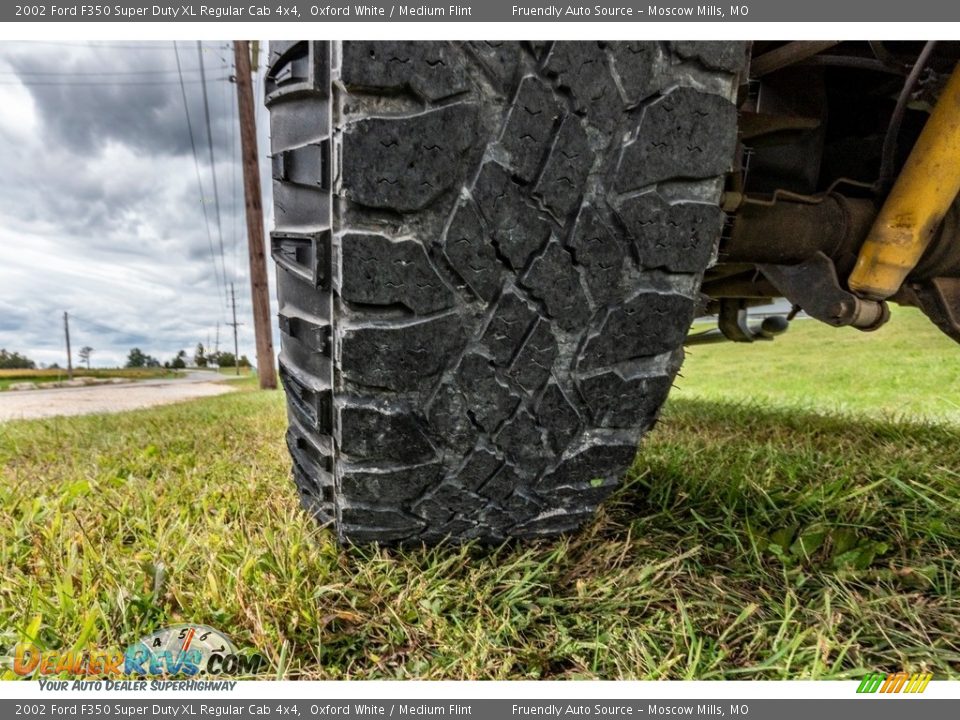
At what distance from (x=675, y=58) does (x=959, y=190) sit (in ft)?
1.92

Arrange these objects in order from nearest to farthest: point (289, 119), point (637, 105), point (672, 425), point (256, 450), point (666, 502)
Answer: point (637, 105), point (289, 119), point (666, 502), point (256, 450), point (672, 425)

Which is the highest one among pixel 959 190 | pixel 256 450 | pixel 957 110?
pixel 957 110

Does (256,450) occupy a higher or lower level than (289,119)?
lower

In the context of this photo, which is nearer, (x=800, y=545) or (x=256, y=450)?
(x=800, y=545)

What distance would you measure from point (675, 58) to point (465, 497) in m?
0.60

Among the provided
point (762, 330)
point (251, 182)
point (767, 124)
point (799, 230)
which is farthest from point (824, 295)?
point (251, 182)

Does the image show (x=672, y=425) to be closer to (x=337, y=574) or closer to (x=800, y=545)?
(x=800, y=545)

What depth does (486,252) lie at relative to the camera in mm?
642

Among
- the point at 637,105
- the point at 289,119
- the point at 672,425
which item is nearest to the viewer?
the point at 637,105

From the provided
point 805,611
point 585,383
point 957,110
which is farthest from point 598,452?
point 957,110

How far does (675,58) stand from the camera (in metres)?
0.63

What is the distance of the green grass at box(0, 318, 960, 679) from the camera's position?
0.69 metres

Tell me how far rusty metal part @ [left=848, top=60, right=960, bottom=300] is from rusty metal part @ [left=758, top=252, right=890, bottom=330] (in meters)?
0.03

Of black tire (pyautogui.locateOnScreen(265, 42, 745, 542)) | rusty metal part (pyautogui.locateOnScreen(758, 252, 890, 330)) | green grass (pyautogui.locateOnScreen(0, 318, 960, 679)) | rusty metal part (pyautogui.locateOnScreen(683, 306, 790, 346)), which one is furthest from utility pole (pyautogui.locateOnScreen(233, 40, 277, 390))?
rusty metal part (pyautogui.locateOnScreen(758, 252, 890, 330))
